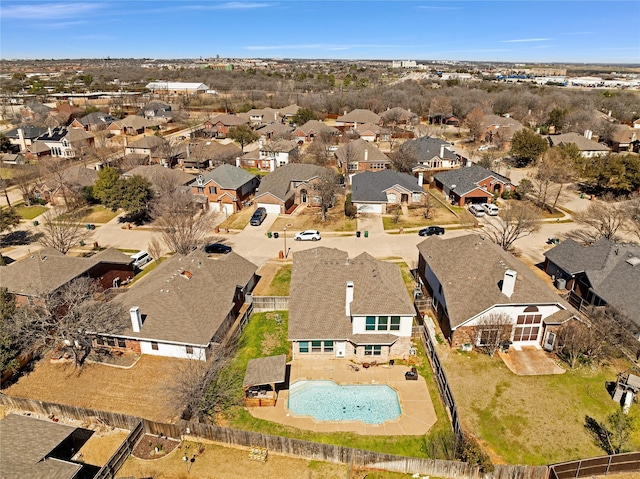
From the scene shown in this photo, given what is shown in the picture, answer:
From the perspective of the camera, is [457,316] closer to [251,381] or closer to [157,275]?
[251,381]

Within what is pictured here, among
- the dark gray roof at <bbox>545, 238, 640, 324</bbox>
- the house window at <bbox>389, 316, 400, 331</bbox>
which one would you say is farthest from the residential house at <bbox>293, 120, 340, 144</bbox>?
the house window at <bbox>389, 316, 400, 331</bbox>

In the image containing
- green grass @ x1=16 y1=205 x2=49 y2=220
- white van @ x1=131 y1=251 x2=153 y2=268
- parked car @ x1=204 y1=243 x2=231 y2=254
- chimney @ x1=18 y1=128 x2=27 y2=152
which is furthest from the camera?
chimney @ x1=18 y1=128 x2=27 y2=152

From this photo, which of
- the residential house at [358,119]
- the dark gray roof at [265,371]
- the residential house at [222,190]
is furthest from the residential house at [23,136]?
the dark gray roof at [265,371]

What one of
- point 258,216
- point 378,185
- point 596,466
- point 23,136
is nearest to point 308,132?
point 378,185

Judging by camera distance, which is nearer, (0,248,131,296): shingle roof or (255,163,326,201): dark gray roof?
(0,248,131,296): shingle roof

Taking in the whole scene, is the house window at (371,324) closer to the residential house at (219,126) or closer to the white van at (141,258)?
the white van at (141,258)

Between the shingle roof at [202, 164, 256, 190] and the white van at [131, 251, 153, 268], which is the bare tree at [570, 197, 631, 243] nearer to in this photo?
the shingle roof at [202, 164, 256, 190]
